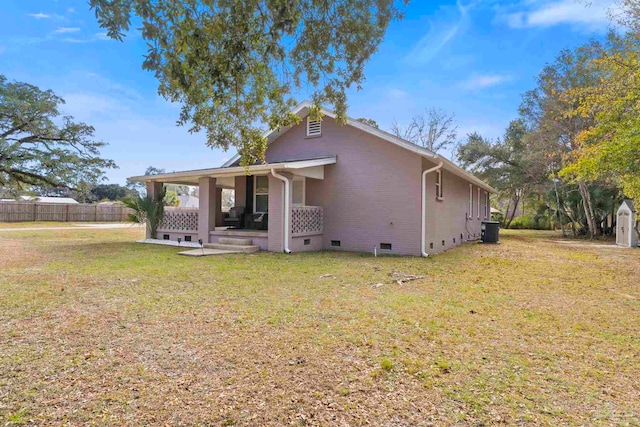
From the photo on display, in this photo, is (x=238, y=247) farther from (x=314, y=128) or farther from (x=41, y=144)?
(x=41, y=144)

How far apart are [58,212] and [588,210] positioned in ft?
131

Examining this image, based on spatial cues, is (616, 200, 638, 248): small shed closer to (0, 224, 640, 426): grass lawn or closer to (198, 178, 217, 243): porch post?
(0, 224, 640, 426): grass lawn

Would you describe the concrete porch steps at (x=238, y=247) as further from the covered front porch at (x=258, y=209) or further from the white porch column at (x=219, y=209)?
the white porch column at (x=219, y=209)

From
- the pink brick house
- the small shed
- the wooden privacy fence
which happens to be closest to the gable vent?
the pink brick house

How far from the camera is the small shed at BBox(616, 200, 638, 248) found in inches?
627

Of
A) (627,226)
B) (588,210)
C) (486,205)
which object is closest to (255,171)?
(627,226)

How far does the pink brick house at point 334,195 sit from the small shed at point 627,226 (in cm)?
844

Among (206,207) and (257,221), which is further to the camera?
(257,221)

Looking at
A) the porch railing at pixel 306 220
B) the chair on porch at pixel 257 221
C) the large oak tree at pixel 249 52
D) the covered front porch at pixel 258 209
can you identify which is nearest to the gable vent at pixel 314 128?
the covered front porch at pixel 258 209

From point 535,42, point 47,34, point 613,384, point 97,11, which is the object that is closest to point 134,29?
point 97,11

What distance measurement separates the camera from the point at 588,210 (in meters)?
21.1

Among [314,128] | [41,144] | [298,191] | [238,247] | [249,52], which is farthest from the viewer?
[41,144]

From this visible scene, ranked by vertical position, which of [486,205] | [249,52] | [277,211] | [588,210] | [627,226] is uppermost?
[249,52]

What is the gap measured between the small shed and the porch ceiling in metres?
13.9
